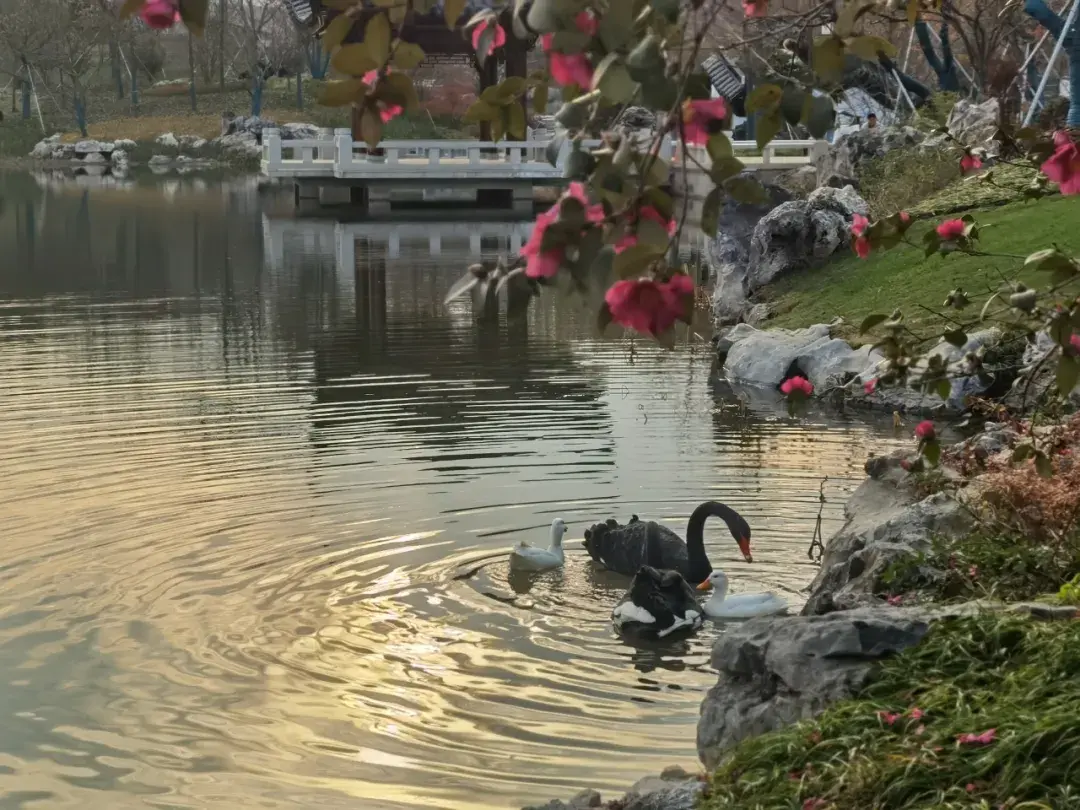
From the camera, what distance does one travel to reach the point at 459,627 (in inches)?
307

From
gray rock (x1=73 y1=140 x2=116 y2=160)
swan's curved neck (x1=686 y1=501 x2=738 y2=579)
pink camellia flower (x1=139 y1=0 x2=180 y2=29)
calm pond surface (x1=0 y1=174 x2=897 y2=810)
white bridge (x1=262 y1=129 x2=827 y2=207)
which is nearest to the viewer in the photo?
pink camellia flower (x1=139 y1=0 x2=180 y2=29)

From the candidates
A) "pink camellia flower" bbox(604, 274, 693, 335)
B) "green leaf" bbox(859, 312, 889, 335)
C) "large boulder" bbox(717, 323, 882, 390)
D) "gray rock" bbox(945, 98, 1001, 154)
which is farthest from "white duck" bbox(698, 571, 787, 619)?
"gray rock" bbox(945, 98, 1001, 154)

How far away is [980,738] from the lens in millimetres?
4371

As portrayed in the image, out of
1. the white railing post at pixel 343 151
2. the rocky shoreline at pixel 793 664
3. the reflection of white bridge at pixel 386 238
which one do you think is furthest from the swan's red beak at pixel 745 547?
the white railing post at pixel 343 151

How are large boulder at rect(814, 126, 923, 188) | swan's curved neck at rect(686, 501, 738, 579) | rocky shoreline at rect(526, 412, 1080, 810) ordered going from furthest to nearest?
large boulder at rect(814, 126, 923, 188) → swan's curved neck at rect(686, 501, 738, 579) → rocky shoreline at rect(526, 412, 1080, 810)

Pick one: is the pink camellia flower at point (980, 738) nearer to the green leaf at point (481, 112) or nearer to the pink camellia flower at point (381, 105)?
the green leaf at point (481, 112)

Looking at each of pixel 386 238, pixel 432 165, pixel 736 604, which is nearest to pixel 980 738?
pixel 736 604

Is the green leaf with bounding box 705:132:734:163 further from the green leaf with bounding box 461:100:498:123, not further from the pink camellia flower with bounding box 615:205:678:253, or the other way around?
the green leaf with bounding box 461:100:498:123

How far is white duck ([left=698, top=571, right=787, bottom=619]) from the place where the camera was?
25.4ft

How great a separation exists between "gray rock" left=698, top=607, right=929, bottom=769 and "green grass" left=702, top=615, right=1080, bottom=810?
0.12 metres

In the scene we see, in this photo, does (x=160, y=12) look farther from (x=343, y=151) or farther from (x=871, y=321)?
(x=343, y=151)

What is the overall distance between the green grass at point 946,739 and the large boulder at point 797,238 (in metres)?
14.0

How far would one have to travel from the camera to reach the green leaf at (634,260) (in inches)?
104

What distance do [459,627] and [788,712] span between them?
2789 mm
